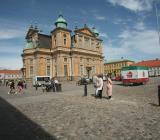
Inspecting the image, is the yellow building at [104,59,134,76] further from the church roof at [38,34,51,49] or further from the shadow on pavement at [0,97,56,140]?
the shadow on pavement at [0,97,56,140]

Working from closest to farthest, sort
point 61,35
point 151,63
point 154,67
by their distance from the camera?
point 61,35
point 154,67
point 151,63

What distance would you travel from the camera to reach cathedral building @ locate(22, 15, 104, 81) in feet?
188

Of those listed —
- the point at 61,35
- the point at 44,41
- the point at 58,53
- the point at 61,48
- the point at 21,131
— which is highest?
the point at 61,35

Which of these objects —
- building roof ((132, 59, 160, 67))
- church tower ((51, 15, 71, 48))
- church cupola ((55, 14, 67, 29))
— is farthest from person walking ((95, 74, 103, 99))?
building roof ((132, 59, 160, 67))

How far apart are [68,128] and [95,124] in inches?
46.4

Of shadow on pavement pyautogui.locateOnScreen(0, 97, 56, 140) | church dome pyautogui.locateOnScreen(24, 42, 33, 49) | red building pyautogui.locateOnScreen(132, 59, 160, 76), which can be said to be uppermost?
church dome pyautogui.locateOnScreen(24, 42, 33, 49)

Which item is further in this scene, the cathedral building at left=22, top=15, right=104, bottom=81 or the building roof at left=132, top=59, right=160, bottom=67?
→ the building roof at left=132, top=59, right=160, bottom=67

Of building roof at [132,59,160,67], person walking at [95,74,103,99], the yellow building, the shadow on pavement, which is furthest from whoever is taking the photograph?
the yellow building

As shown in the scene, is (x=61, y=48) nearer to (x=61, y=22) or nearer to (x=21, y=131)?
(x=61, y=22)

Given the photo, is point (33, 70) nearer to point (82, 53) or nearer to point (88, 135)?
point (82, 53)

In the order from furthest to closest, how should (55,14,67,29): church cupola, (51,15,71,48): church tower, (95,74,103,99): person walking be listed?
(55,14,67,29): church cupola < (51,15,71,48): church tower < (95,74,103,99): person walking

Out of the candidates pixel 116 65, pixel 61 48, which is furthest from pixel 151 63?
pixel 61 48

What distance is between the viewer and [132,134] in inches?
278

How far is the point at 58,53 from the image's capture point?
188 ft
